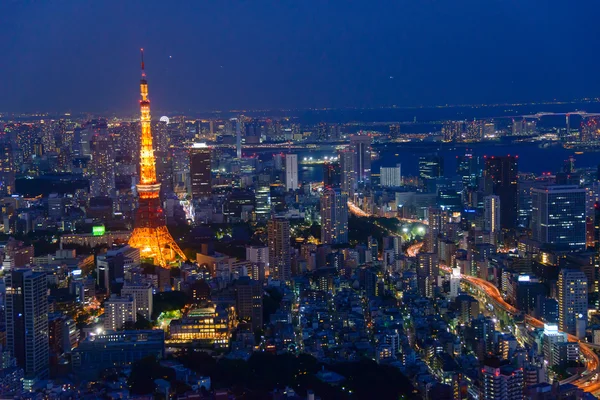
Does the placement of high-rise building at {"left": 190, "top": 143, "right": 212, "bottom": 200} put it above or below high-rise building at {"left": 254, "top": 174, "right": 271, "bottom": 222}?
above

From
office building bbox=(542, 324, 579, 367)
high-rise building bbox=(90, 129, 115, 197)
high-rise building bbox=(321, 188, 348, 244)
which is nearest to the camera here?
office building bbox=(542, 324, 579, 367)

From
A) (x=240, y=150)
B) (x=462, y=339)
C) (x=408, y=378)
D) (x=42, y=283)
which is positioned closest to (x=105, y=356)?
(x=42, y=283)

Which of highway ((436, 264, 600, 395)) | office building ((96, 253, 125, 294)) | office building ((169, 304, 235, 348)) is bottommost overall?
highway ((436, 264, 600, 395))

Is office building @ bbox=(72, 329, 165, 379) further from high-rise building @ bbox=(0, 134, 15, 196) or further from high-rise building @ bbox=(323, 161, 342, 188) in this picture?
high-rise building @ bbox=(323, 161, 342, 188)

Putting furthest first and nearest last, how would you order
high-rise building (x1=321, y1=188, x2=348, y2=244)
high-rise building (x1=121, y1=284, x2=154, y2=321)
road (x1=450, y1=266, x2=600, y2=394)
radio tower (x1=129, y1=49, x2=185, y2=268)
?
high-rise building (x1=321, y1=188, x2=348, y2=244)
radio tower (x1=129, y1=49, x2=185, y2=268)
high-rise building (x1=121, y1=284, x2=154, y2=321)
road (x1=450, y1=266, x2=600, y2=394)

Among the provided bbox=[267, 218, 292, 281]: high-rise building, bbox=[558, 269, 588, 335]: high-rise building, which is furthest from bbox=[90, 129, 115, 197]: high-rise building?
bbox=[558, 269, 588, 335]: high-rise building

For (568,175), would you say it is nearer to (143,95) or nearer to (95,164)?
(143,95)

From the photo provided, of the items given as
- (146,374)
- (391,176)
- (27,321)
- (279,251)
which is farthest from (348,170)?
(146,374)
